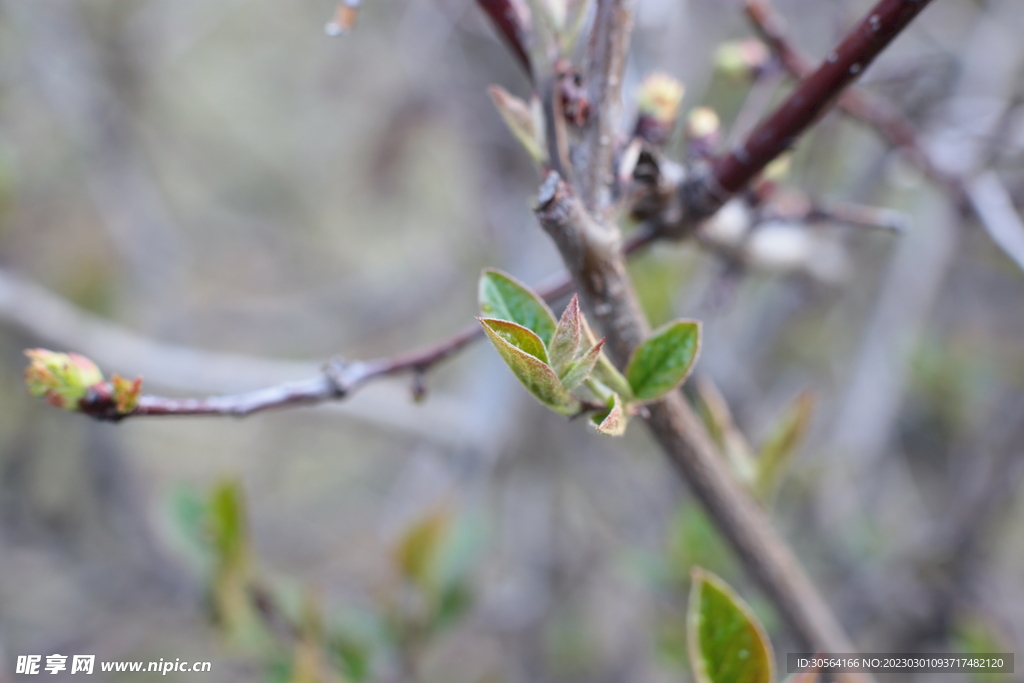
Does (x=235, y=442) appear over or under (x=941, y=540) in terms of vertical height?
under

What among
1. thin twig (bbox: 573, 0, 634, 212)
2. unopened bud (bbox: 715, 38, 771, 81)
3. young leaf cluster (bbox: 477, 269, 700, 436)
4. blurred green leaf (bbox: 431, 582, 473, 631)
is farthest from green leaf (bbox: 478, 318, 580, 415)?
blurred green leaf (bbox: 431, 582, 473, 631)

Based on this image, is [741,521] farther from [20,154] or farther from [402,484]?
[20,154]

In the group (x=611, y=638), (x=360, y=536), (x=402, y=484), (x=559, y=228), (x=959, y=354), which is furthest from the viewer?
(x=360, y=536)

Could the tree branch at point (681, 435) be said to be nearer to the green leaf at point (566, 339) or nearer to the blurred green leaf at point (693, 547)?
the green leaf at point (566, 339)

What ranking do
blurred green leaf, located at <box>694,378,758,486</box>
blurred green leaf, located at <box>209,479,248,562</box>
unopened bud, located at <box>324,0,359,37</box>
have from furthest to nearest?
blurred green leaf, located at <box>209,479,248,562</box> → blurred green leaf, located at <box>694,378,758,486</box> → unopened bud, located at <box>324,0,359,37</box>

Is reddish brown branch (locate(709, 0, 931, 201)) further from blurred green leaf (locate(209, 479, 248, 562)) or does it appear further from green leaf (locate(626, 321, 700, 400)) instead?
blurred green leaf (locate(209, 479, 248, 562))

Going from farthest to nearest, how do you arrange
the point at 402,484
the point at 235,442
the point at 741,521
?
1. the point at 235,442
2. the point at 402,484
3. the point at 741,521

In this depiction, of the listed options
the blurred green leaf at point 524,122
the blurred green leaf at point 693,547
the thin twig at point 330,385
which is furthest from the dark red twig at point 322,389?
the blurred green leaf at point 693,547

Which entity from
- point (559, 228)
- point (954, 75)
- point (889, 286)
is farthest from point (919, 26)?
point (559, 228)
